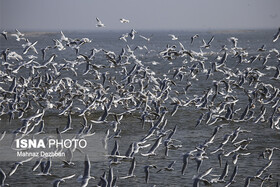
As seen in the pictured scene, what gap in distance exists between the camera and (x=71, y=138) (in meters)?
28.0

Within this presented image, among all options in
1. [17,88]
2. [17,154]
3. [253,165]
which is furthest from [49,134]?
[253,165]

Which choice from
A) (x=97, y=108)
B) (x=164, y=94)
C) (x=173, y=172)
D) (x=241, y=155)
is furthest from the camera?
(x=97, y=108)

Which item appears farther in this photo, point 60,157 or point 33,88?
point 33,88

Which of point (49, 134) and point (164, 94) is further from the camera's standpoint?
point (164, 94)

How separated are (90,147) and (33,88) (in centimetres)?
909

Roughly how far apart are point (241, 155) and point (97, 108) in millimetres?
12966

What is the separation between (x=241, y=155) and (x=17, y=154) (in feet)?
31.1

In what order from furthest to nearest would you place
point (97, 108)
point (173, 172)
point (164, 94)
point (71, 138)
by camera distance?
point (97, 108) < point (164, 94) < point (71, 138) < point (173, 172)

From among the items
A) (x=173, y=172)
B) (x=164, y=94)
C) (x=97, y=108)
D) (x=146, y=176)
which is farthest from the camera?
(x=97, y=108)

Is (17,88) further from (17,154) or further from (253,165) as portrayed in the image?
(253,165)

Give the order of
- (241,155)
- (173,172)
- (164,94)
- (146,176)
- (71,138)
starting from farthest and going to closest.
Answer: (164,94)
(71,138)
(241,155)
(173,172)
(146,176)

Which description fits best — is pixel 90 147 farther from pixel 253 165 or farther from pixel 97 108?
pixel 97 108

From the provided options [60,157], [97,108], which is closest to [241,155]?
[60,157]

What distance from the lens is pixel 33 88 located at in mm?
34531
